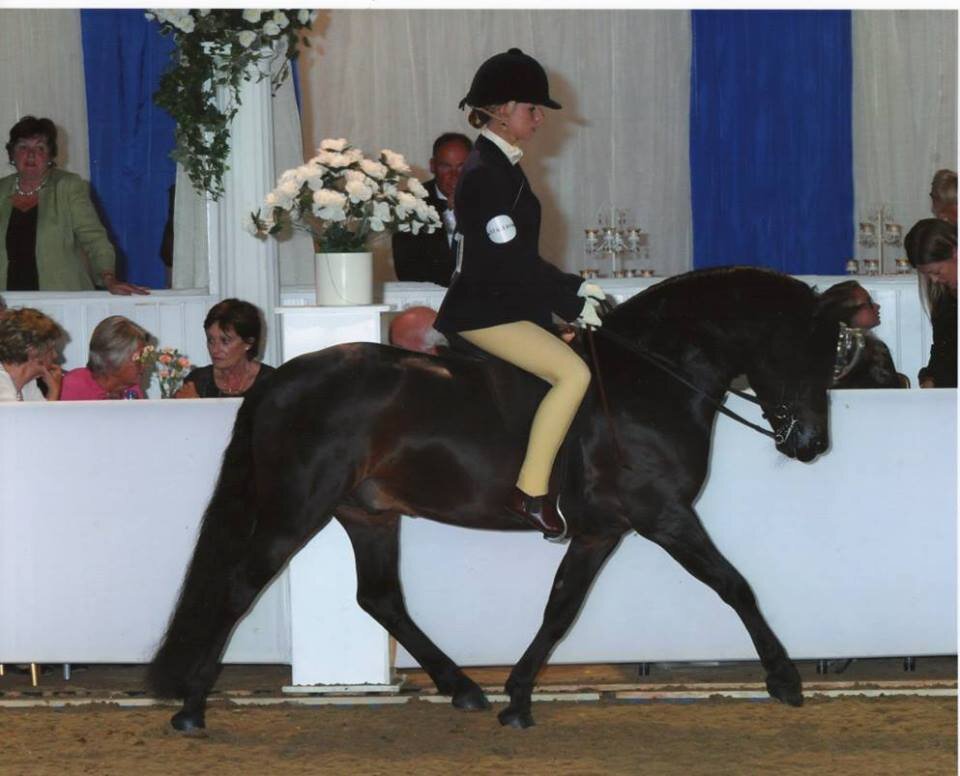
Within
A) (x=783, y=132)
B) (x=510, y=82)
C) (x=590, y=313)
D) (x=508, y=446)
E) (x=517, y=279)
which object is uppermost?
(x=783, y=132)

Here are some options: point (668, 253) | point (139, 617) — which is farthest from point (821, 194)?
point (139, 617)

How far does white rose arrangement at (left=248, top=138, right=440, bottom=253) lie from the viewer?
6.20 metres

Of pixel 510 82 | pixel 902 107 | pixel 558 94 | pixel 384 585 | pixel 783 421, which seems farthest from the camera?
pixel 558 94

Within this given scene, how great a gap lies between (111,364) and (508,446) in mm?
2467

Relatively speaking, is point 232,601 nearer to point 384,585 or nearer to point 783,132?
point 384,585

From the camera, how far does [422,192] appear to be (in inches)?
255

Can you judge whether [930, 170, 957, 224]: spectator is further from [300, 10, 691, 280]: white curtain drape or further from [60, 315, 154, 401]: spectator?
[60, 315, 154, 401]: spectator

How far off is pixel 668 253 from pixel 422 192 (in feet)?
16.9

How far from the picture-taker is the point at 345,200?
20.3 feet

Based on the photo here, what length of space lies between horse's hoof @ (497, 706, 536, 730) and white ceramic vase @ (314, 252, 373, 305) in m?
1.69

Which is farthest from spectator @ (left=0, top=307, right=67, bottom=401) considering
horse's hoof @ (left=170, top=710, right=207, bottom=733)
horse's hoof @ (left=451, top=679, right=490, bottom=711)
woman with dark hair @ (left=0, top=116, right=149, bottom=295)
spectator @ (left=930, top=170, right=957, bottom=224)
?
spectator @ (left=930, top=170, right=957, bottom=224)

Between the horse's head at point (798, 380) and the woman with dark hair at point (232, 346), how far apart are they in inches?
96.8

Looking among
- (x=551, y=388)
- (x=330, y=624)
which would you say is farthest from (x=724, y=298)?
(x=330, y=624)

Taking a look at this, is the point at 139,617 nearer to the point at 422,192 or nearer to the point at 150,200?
the point at 422,192
